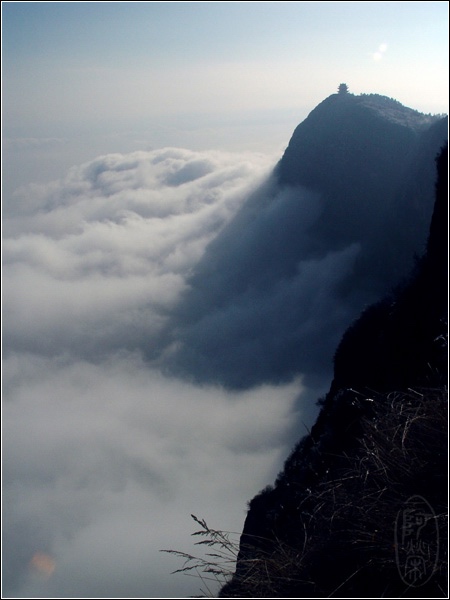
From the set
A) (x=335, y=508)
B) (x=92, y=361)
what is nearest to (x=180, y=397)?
(x=92, y=361)

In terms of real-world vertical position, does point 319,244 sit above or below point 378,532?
above

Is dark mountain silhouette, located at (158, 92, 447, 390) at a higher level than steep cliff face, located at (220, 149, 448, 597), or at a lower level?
higher

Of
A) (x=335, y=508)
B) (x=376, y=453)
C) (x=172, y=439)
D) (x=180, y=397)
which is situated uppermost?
(x=180, y=397)

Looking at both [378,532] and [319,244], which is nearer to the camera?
[378,532]

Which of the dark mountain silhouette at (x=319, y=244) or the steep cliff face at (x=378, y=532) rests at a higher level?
the dark mountain silhouette at (x=319, y=244)

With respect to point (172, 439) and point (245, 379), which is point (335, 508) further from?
point (245, 379)

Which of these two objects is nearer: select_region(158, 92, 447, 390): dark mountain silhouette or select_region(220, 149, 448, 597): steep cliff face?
select_region(220, 149, 448, 597): steep cliff face

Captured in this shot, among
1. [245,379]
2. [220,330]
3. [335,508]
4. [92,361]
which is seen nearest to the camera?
[335,508]

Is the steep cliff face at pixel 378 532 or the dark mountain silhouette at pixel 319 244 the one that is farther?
the dark mountain silhouette at pixel 319 244
